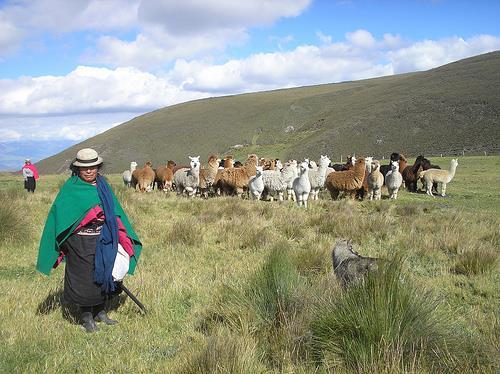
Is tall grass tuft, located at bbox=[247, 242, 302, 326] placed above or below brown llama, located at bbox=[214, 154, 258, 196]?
above

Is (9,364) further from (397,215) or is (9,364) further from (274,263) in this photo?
(397,215)

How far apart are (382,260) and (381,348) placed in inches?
33.4

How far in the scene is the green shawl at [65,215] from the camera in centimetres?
439

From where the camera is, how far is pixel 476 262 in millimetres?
6262

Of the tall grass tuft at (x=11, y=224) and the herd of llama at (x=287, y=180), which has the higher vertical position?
the tall grass tuft at (x=11, y=224)

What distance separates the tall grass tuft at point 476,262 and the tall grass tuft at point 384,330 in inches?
112

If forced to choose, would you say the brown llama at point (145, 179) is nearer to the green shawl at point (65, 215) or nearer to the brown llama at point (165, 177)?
the brown llama at point (165, 177)

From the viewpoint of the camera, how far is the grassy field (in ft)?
10.8

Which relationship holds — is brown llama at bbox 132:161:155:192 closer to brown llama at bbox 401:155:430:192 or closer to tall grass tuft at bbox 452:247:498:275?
brown llama at bbox 401:155:430:192

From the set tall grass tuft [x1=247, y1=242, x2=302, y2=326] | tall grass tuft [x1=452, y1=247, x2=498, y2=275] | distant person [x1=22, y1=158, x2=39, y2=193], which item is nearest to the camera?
tall grass tuft [x1=247, y1=242, x2=302, y2=326]

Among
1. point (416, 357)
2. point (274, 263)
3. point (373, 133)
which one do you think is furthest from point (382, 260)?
point (373, 133)

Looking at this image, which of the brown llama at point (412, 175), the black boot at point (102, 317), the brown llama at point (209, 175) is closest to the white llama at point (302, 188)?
the brown llama at point (209, 175)

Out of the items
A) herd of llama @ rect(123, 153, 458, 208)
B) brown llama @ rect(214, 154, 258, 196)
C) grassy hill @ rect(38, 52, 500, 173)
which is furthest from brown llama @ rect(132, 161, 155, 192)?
grassy hill @ rect(38, 52, 500, 173)

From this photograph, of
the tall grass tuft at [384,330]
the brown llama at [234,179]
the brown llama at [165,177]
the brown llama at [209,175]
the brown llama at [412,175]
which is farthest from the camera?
the brown llama at [412,175]
